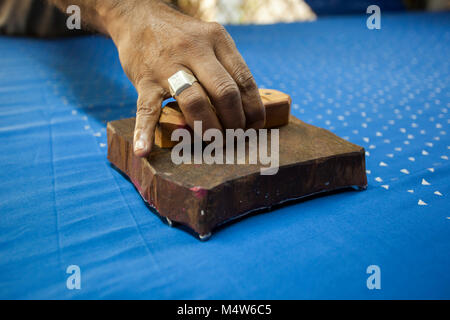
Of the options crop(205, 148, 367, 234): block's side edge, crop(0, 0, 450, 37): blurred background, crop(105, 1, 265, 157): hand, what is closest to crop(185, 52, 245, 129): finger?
crop(105, 1, 265, 157): hand

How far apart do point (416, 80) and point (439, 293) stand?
3.31 ft

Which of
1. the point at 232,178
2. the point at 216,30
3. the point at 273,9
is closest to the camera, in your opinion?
the point at 232,178

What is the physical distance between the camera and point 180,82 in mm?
520

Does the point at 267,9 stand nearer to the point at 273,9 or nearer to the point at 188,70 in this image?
the point at 273,9

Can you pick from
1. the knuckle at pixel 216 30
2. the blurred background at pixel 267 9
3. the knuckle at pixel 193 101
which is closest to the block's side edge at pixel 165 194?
the knuckle at pixel 193 101

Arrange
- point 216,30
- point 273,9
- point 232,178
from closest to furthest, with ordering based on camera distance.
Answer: point 232,178 < point 216,30 < point 273,9

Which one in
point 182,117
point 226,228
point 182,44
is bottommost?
point 226,228

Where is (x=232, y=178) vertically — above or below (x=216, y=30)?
below

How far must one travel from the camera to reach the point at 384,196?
55 cm

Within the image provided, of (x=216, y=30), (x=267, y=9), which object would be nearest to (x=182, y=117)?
(x=216, y=30)

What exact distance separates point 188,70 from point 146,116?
0.32 feet

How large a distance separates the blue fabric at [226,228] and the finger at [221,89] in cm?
16

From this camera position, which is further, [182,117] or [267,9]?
[267,9]

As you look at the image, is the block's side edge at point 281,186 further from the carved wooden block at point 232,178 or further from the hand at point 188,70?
the hand at point 188,70
